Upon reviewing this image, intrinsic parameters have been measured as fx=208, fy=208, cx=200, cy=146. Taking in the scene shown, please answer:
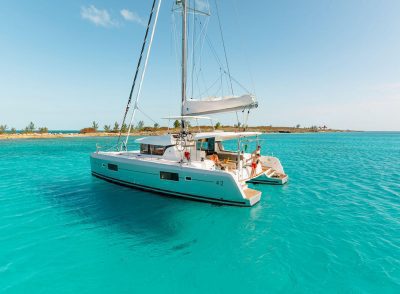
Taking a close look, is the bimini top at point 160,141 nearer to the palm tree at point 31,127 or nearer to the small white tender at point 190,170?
the small white tender at point 190,170

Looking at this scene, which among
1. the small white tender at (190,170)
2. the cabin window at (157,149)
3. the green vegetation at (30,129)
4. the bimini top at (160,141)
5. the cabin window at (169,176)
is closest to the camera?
the small white tender at (190,170)

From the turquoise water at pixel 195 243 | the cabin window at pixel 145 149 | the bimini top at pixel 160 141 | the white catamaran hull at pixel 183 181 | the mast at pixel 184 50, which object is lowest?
the turquoise water at pixel 195 243

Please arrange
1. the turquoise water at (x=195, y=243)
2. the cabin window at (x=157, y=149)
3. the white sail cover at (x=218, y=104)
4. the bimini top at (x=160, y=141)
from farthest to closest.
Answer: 1. the cabin window at (x=157, y=149)
2. the bimini top at (x=160, y=141)
3. the white sail cover at (x=218, y=104)
4. the turquoise water at (x=195, y=243)

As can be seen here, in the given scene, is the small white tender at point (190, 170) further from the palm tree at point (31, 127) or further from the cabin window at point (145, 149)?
the palm tree at point (31, 127)

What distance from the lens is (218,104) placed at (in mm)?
11516

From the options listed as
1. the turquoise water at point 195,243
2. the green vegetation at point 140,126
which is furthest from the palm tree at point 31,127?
the turquoise water at point 195,243

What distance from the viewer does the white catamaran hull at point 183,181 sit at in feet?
31.2

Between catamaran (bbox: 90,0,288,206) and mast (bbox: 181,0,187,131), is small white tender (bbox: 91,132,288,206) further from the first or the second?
mast (bbox: 181,0,187,131)

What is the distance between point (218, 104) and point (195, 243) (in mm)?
7300

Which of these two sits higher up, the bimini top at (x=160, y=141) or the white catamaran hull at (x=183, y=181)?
the bimini top at (x=160, y=141)

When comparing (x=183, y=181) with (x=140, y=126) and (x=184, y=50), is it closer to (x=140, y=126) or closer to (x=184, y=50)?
(x=184, y=50)

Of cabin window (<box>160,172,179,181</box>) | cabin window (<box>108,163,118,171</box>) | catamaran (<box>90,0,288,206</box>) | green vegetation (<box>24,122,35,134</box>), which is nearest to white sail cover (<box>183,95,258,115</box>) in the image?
catamaran (<box>90,0,288,206</box>)

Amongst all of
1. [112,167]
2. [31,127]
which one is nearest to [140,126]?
[31,127]

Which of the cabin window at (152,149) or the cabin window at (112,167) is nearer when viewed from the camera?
the cabin window at (152,149)
